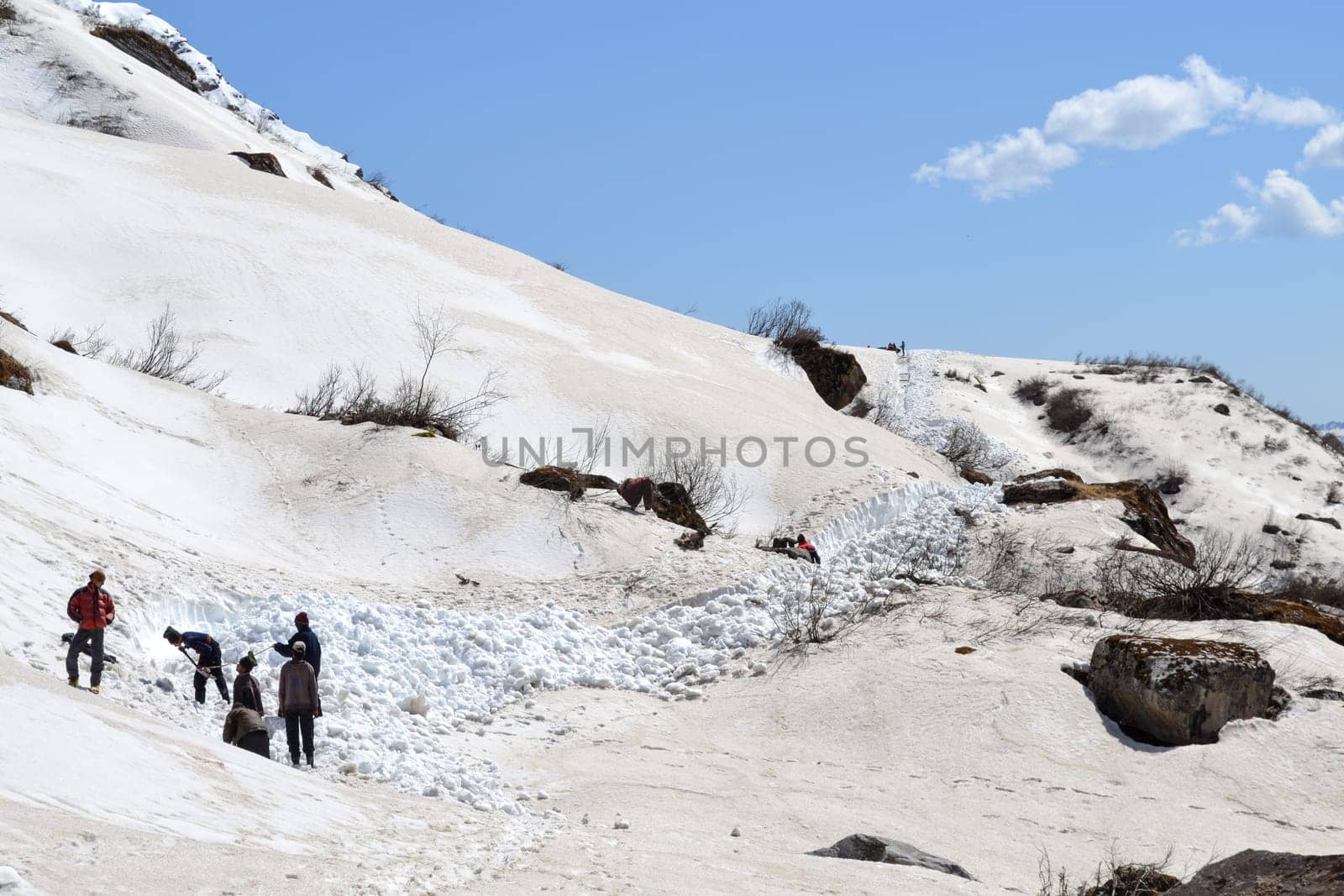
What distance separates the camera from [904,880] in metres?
7.25

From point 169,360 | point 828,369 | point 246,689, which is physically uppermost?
point 828,369

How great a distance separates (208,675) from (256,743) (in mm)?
1660

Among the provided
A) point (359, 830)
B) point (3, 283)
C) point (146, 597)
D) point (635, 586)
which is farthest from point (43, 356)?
point (359, 830)

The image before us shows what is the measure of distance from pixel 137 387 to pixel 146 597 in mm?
9440

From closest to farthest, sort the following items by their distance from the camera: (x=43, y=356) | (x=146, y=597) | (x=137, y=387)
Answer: (x=146, y=597) → (x=43, y=356) → (x=137, y=387)

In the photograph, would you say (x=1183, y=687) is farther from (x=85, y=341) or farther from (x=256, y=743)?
(x=85, y=341)

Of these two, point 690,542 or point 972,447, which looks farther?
point 972,447

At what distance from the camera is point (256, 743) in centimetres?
877

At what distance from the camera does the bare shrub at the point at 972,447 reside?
3534cm

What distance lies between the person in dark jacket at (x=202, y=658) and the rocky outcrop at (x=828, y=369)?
2688cm

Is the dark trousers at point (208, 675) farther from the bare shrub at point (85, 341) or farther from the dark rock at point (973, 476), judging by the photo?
the dark rock at point (973, 476)

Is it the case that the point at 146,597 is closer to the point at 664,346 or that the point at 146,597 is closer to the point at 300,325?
the point at 300,325

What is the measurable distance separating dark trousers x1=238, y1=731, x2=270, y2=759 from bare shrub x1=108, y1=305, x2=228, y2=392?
46.0 feet

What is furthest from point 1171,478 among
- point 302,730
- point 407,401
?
point 302,730
